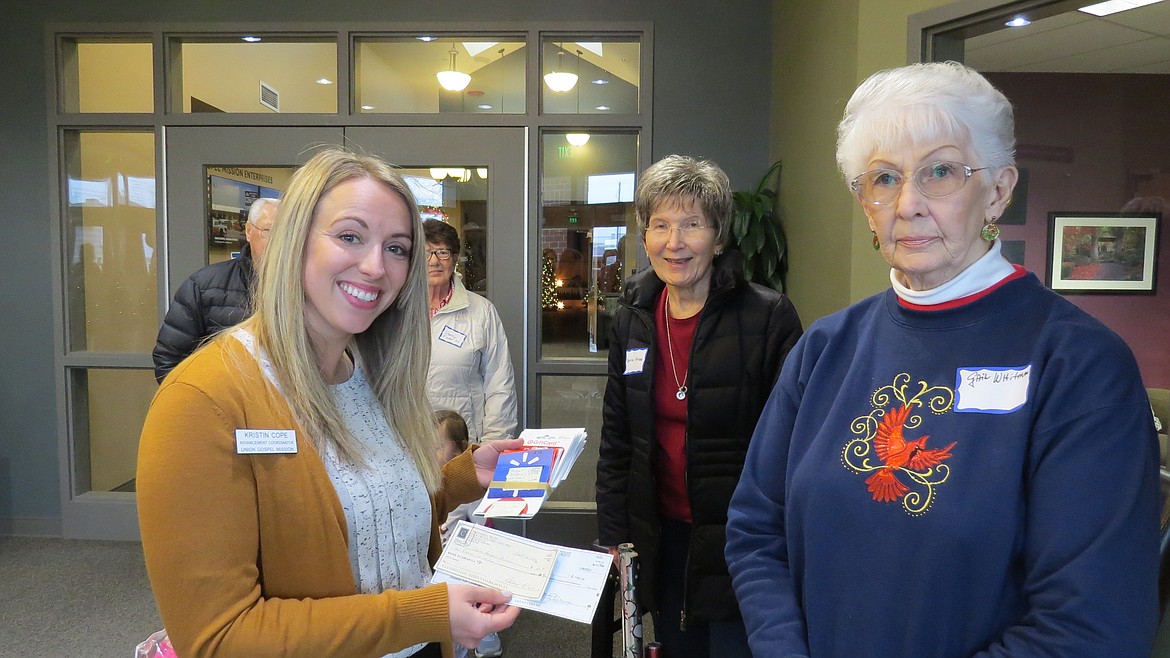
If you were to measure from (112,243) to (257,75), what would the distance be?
1.39 m

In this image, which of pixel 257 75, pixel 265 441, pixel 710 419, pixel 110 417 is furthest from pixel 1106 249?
pixel 110 417

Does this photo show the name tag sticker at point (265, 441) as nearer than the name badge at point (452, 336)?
Yes

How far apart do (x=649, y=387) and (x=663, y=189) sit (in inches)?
23.0

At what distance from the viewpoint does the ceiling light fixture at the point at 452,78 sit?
4.07 m

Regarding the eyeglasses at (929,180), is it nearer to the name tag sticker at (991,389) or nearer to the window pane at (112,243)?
the name tag sticker at (991,389)

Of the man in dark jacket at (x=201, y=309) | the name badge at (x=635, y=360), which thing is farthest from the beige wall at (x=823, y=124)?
the man in dark jacket at (x=201, y=309)

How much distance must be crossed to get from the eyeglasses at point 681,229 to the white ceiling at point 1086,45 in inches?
91.7

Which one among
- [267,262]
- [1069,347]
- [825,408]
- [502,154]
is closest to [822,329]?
[825,408]

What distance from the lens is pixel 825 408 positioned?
116cm

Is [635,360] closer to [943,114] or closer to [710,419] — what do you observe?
[710,419]

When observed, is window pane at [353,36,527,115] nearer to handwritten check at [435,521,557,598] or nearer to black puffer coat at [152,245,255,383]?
black puffer coat at [152,245,255,383]

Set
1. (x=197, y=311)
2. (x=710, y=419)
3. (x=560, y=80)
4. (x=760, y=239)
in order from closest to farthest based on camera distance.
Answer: (x=710, y=419)
(x=197, y=311)
(x=760, y=239)
(x=560, y=80)

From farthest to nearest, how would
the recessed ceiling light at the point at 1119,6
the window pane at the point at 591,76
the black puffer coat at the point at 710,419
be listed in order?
the window pane at the point at 591,76 < the recessed ceiling light at the point at 1119,6 < the black puffer coat at the point at 710,419

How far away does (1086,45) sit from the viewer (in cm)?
418
